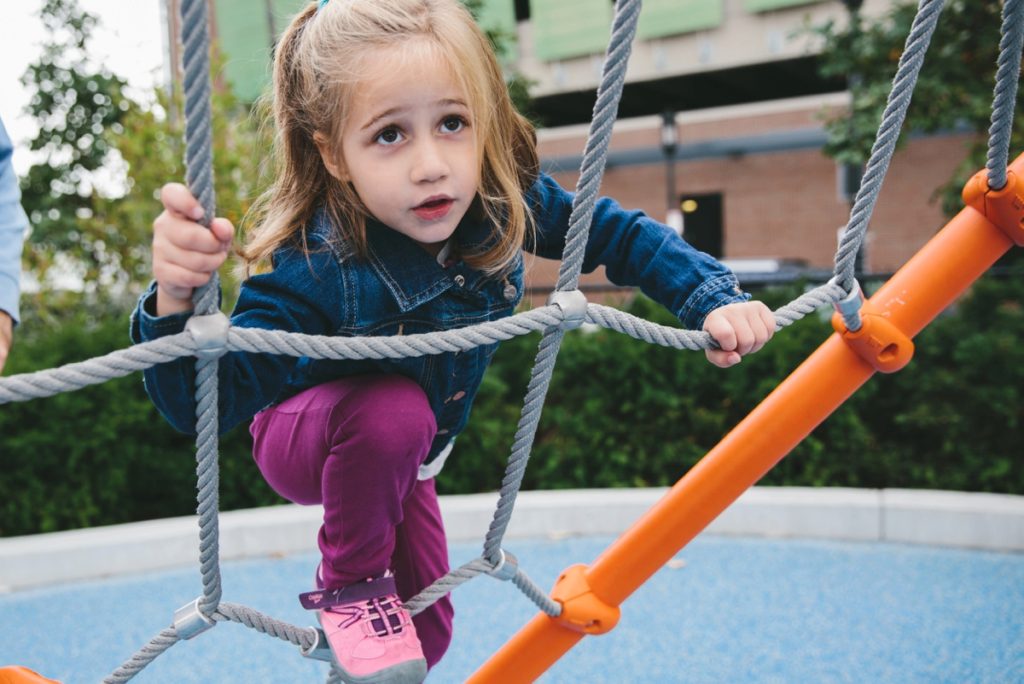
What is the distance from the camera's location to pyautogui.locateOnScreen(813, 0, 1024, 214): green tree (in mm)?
3479

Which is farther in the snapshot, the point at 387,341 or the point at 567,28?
the point at 567,28

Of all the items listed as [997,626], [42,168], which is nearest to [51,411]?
[997,626]

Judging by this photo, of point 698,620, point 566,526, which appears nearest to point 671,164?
point 566,526

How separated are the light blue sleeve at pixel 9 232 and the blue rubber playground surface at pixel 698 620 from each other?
4.12 feet

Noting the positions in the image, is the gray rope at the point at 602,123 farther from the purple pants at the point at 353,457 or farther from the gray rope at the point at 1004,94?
the gray rope at the point at 1004,94

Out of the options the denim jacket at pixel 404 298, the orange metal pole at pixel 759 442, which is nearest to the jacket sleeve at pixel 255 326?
the denim jacket at pixel 404 298

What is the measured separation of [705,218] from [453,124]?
12835 mm

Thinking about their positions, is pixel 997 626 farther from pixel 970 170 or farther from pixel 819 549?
pixel 970 170

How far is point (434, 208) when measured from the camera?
112cm

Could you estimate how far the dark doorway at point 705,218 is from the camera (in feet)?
43.9

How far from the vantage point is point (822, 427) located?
3211mm

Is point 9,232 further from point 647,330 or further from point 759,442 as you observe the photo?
point 759,442

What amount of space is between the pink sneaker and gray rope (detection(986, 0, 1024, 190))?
1071 mm

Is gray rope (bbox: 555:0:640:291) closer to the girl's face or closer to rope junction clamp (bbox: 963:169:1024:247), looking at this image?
the girl's face
